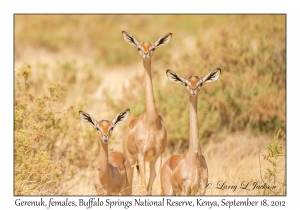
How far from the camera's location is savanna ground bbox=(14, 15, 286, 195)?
10.9 m

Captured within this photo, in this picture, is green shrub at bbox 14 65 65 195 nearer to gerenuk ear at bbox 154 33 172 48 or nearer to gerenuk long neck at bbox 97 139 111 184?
gerenuk long neck at bbox 97 139 111 184

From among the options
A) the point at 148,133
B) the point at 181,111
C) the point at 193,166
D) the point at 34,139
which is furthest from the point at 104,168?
the point at 181,111

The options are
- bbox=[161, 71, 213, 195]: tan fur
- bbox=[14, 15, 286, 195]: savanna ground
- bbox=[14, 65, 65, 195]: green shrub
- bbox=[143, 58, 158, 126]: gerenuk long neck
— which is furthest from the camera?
bbox=[14, 15, 286, 195]: savanna ground

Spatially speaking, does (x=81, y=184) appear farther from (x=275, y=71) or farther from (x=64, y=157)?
(x=275, y=71)

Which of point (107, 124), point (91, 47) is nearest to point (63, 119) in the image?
point (107, 124)

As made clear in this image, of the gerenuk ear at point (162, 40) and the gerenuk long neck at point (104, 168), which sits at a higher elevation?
the gerenuk ear at point (162, 40)

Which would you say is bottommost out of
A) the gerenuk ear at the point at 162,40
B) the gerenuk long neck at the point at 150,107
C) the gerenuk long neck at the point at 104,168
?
the gerenuk long neck at the point at 104,168

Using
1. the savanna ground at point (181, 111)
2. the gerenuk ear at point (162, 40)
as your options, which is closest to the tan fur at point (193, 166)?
the savanna ground at point (181, 111)

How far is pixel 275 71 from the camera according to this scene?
49.8 ft

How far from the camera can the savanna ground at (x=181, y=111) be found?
35.6 feet

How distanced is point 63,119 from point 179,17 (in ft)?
53.2

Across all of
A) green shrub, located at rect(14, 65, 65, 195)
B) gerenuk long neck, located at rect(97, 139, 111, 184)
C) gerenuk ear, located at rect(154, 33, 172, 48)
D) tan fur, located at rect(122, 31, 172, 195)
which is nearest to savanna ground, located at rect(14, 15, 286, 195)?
green shrub, located at rect(14, 65, 65, 195)

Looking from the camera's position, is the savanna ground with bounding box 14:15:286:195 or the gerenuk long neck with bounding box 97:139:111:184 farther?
the savanna ground with bounding box 14:15:286:195

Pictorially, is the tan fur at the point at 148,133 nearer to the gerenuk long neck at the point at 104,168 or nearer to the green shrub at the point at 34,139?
the gerenuk long neck at the point at 104,168
